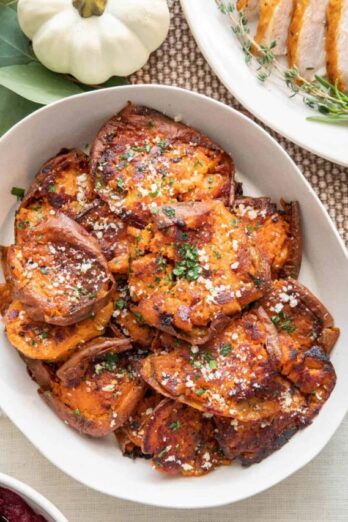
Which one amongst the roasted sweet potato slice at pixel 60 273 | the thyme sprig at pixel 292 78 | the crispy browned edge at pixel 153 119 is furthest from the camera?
the thyme sprig at pixel 292 78

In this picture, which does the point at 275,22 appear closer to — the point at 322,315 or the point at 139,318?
the point at 322,315

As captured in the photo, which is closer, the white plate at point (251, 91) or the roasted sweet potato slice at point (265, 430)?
the roasted sweet potato slice at point (265, 430)

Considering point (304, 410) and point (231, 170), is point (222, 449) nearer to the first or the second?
point (304, 410)

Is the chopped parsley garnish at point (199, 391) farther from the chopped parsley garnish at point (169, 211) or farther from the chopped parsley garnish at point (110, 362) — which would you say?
the chopped parsley garnish at point (169, 211)

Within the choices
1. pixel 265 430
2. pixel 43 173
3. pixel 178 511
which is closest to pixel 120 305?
pixel 43 173

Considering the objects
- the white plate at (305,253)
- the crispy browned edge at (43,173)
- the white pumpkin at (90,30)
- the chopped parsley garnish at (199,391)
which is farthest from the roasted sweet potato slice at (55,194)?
the chopped parsley garnish at (199,391)

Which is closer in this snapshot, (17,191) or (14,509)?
(14,509)

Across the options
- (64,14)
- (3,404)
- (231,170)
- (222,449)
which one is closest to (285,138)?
(231,170)
